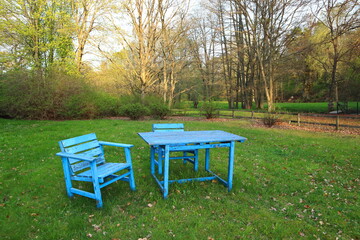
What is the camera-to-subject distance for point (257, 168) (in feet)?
16.4

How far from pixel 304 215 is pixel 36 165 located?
5.53 meters

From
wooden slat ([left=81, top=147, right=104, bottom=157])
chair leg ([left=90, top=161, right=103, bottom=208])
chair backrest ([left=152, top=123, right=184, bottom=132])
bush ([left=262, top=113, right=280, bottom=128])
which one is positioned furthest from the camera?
bush ([left=262, top=113, right=280, bottom=128])

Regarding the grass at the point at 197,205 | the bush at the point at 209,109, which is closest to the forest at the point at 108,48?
the bush at the point at 209,109

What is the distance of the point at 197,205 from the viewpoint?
3.29m

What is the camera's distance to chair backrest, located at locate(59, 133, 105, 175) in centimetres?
343

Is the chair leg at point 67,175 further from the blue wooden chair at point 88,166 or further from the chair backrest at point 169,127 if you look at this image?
the chair backrest at point 169,127

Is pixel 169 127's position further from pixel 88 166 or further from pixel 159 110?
pixel 159 110

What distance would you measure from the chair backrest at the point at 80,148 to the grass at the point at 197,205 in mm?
523

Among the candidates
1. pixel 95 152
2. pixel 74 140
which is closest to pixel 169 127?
pixel 95 152

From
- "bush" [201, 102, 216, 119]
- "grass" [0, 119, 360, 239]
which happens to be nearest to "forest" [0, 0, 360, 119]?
"bush" [201, 102, 216, 119]

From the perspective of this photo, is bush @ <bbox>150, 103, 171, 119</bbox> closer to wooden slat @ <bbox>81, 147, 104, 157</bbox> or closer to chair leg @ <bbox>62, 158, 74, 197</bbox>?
wooden slat @ <bbox>81, 147, 104, 157</bbox>

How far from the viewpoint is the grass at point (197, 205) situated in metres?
2.66

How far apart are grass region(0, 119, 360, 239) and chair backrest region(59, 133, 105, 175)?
523mm

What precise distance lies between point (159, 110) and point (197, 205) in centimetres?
1248
